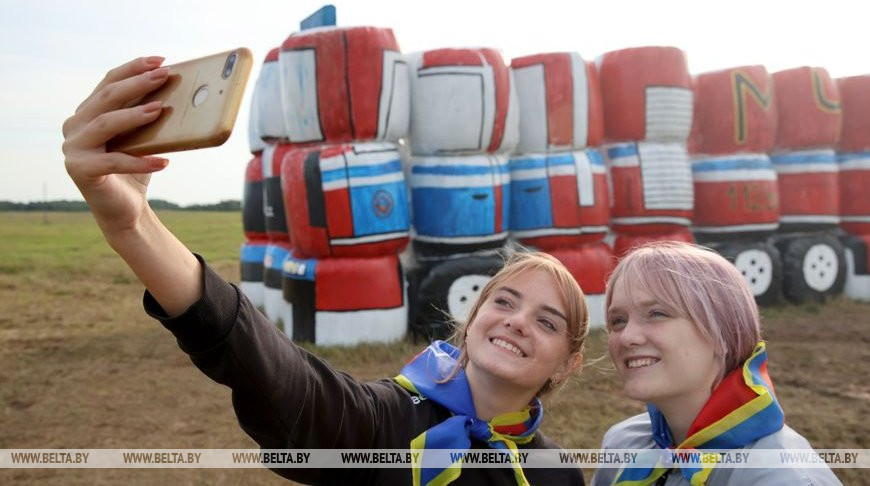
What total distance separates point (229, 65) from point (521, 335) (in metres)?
0.81

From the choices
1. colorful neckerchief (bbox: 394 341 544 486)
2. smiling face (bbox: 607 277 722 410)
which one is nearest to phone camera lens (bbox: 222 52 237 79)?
colorful neckerchief (bbox: 394 341 544 486)

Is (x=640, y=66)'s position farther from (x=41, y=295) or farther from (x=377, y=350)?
(x=41, y=295)

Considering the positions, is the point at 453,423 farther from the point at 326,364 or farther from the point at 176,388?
the point at 176,388

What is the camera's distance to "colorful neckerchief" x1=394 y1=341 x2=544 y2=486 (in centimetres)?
123

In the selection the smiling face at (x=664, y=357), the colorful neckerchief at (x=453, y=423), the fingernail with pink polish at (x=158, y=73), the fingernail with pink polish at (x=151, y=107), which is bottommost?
the colorful neckerchief at (x=453, y=423)

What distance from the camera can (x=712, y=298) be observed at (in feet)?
4.03

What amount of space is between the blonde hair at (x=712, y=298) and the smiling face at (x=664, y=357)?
0.01 m

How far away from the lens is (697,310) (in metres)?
1.22

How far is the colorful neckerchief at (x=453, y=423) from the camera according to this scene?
123cm

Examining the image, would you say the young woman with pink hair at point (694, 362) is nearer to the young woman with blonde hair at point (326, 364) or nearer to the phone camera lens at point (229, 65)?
the young woman with blonde hair at point (326, 364)

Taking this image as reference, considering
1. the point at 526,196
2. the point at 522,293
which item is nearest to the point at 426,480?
the point at 522,293

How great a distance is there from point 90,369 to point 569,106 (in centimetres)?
397

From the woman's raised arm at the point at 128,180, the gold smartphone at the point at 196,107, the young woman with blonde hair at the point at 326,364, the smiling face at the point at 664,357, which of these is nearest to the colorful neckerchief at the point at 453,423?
the young woman with blonde hair at the point at 326,364

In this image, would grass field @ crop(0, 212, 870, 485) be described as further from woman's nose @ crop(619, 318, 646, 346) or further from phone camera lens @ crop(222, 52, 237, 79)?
phone camera lens @ crop(222, 52, 237, 79)
